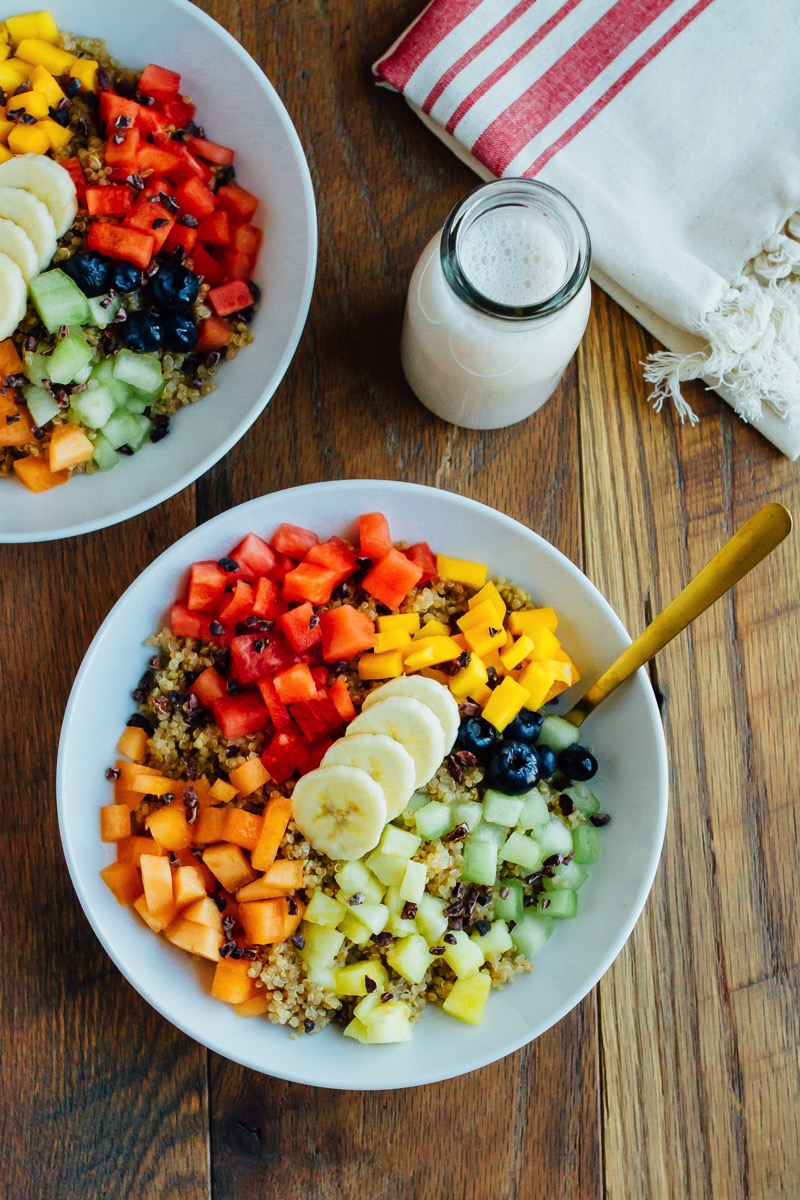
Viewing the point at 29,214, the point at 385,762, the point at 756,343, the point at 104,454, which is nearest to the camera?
the point at 385,762

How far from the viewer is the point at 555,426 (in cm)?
176

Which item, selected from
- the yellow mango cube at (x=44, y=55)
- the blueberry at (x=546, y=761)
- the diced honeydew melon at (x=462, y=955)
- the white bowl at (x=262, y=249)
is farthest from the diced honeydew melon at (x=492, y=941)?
the yellow mango cube at (x=44, y=55)

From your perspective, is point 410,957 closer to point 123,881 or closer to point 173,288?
point 123,881

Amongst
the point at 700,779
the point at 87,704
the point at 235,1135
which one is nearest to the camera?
the point at 87,704

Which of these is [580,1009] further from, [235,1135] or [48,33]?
[48,33]

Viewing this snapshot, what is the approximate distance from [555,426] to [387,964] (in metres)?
0.89

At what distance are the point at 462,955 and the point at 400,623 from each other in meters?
0.46

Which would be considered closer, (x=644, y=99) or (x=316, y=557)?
(x=316, y=557)

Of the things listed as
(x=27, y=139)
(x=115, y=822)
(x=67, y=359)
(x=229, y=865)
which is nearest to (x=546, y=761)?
(x=229, y=865)

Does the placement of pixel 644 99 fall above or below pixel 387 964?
above

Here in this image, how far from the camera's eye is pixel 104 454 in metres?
1.57

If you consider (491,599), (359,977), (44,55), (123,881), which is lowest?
(123,881)

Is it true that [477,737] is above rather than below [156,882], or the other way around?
above

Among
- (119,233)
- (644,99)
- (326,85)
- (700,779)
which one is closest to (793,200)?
(644,99)
